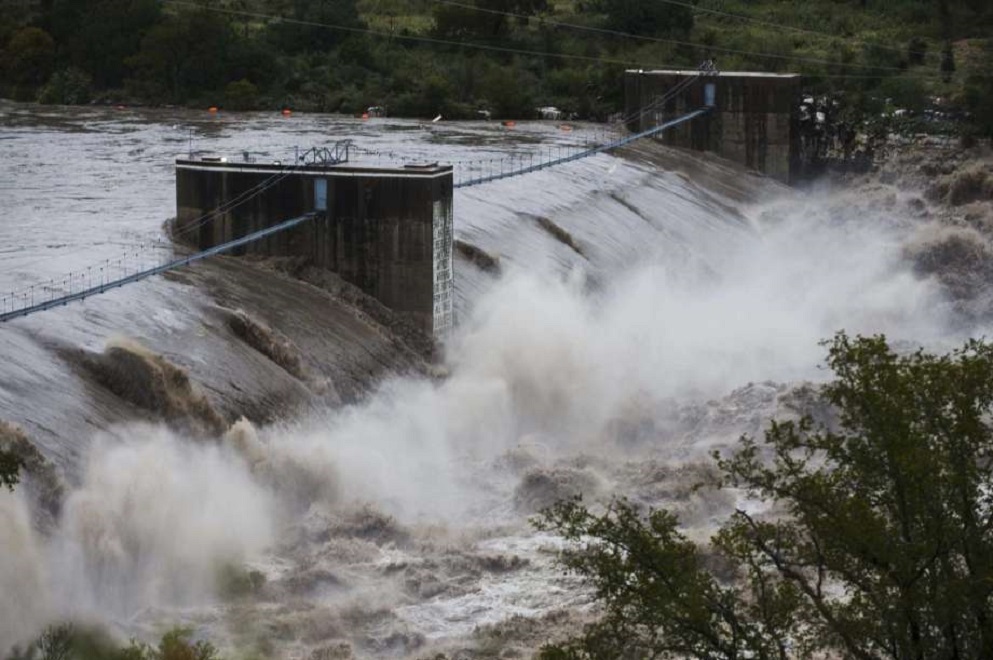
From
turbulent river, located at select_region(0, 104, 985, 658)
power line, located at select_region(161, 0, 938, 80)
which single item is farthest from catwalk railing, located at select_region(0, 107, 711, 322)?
power line, located at select_region(161, 0, 938, 80)

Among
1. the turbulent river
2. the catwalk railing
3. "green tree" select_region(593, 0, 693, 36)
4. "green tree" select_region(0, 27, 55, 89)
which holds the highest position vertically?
"green tree" select_region(593, 0, 693, 36)

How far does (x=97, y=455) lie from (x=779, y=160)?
41.3 m

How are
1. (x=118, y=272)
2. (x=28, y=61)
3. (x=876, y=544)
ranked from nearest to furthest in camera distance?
(x=876, y=544), (x=118, y=272), (x=28, y=61)

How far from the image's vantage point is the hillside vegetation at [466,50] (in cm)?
7406

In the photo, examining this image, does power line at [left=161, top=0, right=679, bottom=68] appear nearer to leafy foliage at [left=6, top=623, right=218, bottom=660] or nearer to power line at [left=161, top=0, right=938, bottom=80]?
power line at [left=161, top=0, right=938, bottom=80]

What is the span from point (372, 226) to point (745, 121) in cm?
3050

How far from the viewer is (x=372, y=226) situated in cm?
3353

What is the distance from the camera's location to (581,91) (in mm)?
76688

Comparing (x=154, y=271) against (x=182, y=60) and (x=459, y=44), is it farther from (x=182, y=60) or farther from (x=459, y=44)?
(x=459, y=44)

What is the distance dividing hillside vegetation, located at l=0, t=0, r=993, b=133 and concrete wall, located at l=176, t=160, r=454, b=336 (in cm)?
3754

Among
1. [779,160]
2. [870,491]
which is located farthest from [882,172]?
[870,491]

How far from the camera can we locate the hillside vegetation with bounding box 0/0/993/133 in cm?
7406

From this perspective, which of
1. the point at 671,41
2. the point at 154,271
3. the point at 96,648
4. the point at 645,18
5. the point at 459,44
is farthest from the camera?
the point at 645,18

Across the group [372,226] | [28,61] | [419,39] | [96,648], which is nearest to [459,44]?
[419,39]
